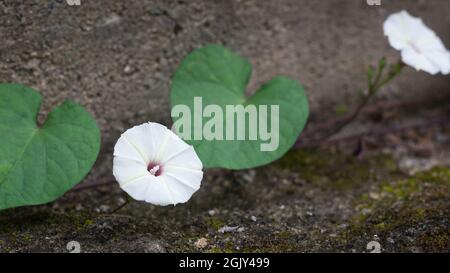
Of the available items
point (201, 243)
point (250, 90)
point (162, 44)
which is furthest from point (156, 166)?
point (250, 90)

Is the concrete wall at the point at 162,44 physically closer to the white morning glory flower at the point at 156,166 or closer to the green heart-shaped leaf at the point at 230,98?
the green heart-shaped leaf at the point at 230,98

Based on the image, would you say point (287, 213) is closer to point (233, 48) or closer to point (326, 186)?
point (326, 186)

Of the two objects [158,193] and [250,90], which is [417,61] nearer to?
[250,90]

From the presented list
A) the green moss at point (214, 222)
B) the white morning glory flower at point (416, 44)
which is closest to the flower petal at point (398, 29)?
the white morning glory flower at point (416, 44)

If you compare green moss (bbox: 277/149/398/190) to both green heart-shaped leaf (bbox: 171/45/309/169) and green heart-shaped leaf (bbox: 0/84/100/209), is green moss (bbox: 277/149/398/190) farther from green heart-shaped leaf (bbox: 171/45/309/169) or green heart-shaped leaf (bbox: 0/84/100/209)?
green heart-shaped leaf (bbox: 0/84/100/209)

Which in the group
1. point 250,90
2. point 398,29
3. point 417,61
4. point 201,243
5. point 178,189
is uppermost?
point 398,29

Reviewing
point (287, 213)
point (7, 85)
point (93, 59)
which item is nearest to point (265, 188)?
point (287, 213)

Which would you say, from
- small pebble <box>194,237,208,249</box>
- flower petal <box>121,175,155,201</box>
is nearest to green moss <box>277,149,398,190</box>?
small pebble <box>194,237,208,249</box>
